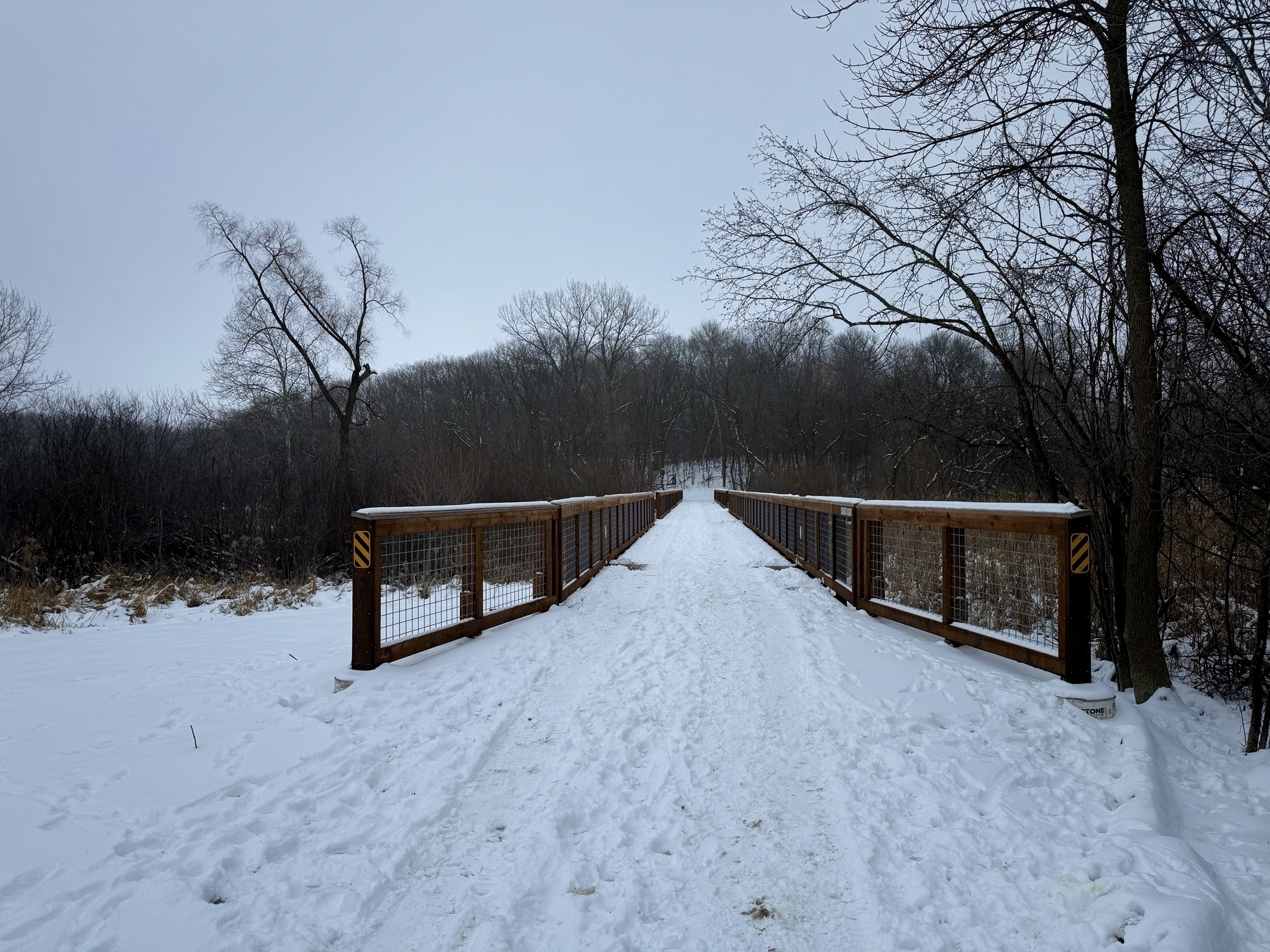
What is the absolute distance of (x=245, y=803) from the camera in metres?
2.91

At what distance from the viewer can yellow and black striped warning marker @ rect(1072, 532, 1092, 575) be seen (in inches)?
162

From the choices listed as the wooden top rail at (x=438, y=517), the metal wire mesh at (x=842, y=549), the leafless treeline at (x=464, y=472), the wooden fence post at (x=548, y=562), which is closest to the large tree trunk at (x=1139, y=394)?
the leafless treeline at (x=464, y=472)

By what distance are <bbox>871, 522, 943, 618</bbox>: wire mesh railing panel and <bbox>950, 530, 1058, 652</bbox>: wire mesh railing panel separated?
365mm

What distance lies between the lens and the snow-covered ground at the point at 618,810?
220cm

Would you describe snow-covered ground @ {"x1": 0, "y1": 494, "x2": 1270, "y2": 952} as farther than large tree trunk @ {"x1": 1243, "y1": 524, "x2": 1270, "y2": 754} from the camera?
No

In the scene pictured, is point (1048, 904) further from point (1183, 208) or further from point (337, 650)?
point (337, 650)

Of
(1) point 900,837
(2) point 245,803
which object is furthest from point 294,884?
(1) point 900,837

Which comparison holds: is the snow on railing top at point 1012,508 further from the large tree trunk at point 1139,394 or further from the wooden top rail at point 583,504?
the wooden top rail at point 583,504

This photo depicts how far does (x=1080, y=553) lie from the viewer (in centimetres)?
412

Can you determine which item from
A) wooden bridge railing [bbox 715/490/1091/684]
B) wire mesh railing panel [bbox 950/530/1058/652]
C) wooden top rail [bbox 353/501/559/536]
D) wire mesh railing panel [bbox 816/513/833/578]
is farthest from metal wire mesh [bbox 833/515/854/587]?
wooden top rail [bbox 353/501/559/536]

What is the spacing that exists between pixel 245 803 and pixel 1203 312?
5.85 m

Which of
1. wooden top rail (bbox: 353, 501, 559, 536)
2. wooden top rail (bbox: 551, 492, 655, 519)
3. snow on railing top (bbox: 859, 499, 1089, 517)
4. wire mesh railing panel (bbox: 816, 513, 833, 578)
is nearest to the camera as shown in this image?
snow on railing top (bbox: 859, 499, 1089, 517)

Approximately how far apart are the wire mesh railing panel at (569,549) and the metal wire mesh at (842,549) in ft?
11.6

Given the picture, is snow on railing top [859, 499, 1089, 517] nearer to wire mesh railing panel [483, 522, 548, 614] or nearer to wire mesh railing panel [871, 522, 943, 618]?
wire mesh railing panel [871, 522, 943, 618]
